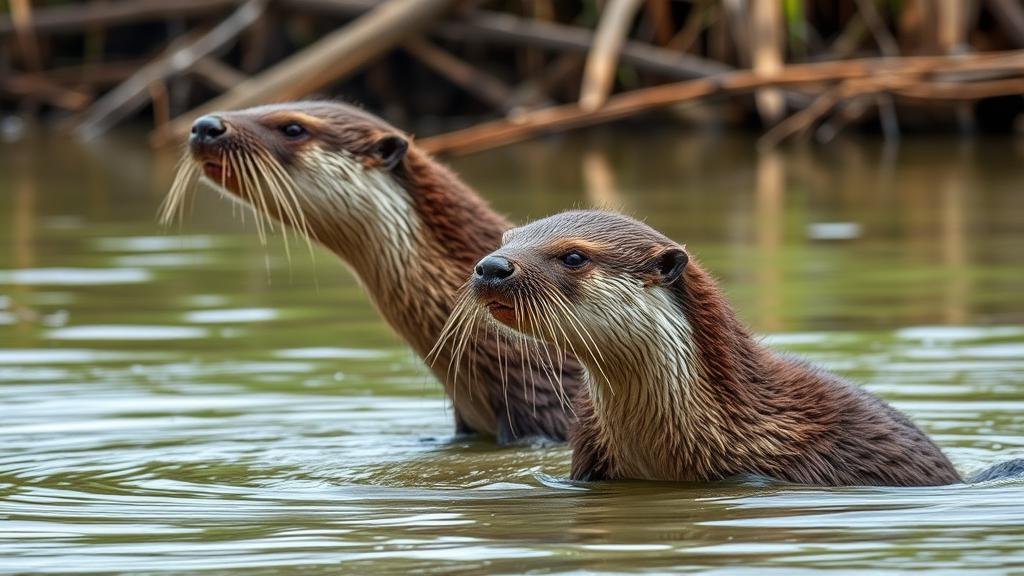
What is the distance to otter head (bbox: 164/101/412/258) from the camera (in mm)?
5625

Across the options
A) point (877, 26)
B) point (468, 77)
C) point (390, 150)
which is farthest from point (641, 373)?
point (468, 77)

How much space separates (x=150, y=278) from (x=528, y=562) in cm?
563

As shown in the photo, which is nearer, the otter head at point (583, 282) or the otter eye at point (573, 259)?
the otter head at point (583, 282)

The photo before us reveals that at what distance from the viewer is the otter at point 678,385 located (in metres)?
4.36

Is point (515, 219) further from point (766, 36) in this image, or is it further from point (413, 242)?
point (413, 242)

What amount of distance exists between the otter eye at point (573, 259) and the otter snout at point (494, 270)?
0.56 feet

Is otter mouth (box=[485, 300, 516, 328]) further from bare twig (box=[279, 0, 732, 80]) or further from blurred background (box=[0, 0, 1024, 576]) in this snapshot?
bare twig (box=[279, 0, 732, 80])

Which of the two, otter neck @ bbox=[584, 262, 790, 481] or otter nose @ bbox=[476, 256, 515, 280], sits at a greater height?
otter nose @ bbox=[476, 256, 515, 280]

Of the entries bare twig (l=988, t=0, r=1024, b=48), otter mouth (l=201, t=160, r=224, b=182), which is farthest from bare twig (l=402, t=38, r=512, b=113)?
otter mouth (l=201, t=160, r=224, b=182)

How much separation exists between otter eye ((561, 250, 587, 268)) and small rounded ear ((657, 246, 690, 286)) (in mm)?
174

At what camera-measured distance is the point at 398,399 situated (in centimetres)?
613

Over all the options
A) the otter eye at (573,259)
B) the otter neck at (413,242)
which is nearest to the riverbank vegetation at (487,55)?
the otter neck at (413,242)

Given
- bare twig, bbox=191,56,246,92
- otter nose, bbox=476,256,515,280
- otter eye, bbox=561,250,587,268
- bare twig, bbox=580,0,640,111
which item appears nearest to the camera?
otter nose, bbox=476,256,515,280

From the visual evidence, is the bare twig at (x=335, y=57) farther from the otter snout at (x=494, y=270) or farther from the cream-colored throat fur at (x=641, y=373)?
the otter snout at (x=494, y=270)
